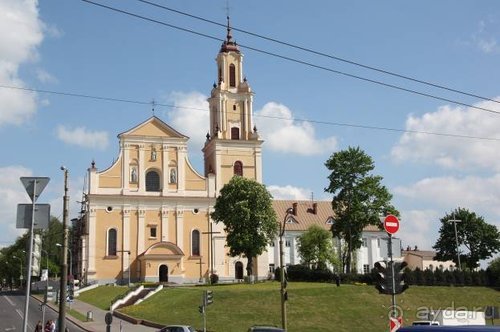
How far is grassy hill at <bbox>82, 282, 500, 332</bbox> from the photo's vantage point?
1813 inches

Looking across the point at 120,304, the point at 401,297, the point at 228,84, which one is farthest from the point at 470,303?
the point at 228,84

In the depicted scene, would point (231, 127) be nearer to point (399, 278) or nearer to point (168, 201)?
point (168, 201)

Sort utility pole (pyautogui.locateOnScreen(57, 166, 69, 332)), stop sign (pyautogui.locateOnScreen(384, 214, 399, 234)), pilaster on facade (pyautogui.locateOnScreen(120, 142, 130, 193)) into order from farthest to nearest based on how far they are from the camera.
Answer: pilaster on facade (pyautogui.locateOnScreen(120, 142, 130, 193))
utility pole (pyautogui.locateOnScreen(57, 166, 69, 332))
stop sign (pyautogui.locateOnScreen(384, 214, 399, 234))

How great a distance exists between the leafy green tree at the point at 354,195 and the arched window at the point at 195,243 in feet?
64.5

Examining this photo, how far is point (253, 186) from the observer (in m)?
69.9

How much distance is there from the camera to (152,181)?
3337 inches

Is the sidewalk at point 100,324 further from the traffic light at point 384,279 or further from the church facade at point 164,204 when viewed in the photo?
the traffic light at point 384,279

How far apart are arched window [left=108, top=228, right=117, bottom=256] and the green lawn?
813 cm

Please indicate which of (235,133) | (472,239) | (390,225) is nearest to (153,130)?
(235,133)

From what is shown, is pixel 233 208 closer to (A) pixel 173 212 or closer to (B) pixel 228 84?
(A) pixel 173 212

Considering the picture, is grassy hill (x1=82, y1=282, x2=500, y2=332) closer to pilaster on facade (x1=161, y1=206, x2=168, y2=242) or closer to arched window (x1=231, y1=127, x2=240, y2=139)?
pilaster on facade (x1=161, y1=206, x2=168, y2=242)

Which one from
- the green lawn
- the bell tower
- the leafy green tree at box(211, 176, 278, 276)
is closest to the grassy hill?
the green lawn

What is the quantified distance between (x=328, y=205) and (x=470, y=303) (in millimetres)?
44432

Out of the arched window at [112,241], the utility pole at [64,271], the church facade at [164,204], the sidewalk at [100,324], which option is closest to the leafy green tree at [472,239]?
the church facade at [164,204]
